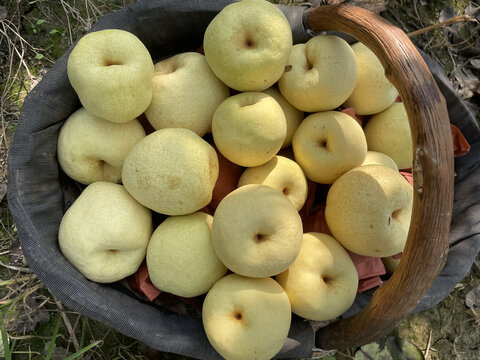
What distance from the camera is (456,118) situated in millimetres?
1465

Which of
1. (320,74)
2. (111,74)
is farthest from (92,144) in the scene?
(320,74)

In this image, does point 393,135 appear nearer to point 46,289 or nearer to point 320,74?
point 320,74

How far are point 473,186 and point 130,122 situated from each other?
49.9 inches

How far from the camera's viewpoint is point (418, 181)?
34.9 inches

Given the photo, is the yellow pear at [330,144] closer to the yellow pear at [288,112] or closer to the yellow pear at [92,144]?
the yellow pear at [288,112]

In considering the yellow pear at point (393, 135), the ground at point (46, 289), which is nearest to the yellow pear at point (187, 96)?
the yellow pear at point (393, 135)

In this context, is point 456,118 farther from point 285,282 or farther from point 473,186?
point 285,282

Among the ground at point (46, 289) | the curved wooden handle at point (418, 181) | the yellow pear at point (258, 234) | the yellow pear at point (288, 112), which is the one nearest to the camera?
the curved wooden handle at point (418, 181)

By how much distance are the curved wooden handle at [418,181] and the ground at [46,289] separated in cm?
45

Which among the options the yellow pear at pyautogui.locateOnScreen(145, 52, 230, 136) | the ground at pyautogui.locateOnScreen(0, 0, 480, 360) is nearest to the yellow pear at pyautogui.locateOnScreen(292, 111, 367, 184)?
the yellow pear at pyautogui.locateOnScreen(145, 52, 230, 136)

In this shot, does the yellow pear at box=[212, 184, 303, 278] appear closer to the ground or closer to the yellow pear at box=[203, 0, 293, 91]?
the yellow pear at box=[203, 0, 293, 91]

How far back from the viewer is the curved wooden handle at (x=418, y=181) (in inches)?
33.5

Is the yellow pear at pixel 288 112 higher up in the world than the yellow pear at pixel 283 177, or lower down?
higher up

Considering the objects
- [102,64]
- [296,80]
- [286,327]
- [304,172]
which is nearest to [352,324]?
[286,327]
